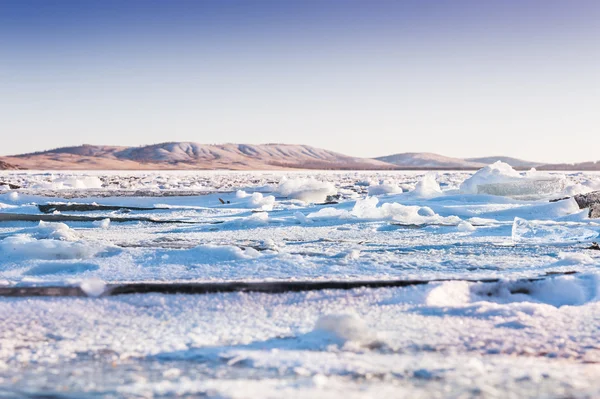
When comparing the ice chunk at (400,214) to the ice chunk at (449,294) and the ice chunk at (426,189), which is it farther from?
the ice chunk at (449,294)

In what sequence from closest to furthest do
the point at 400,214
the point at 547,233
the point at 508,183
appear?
the point at 547,233
the point at 400,214
the point at 508,183

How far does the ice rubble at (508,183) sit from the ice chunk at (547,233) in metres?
4.44

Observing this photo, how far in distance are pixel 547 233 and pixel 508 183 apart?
16.6ft

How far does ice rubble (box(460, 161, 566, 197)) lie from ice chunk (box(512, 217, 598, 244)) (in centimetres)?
444

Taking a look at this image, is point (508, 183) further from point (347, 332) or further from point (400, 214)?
point (347, 332)

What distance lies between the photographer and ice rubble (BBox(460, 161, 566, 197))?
10.5 meters

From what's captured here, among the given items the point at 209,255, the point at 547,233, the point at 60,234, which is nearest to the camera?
the point at 209,255

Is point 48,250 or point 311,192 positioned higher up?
point 48,250

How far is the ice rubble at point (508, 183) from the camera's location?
34.4 feet

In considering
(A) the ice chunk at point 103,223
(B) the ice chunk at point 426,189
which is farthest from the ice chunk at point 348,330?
(B) the ice chunk at point 426,189

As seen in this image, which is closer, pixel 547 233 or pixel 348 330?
pixel 348 330

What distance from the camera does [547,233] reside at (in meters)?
5.64

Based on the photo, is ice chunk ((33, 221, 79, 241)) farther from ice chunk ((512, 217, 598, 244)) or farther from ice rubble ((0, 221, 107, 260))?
ice chunk ((512, 217, 598, 244))

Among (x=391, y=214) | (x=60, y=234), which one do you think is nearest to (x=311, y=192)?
(x=391, y=214)
